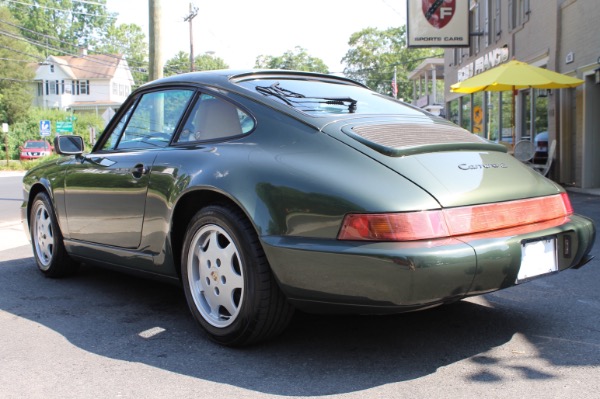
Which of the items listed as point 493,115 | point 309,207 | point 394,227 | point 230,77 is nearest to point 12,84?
point 493,115

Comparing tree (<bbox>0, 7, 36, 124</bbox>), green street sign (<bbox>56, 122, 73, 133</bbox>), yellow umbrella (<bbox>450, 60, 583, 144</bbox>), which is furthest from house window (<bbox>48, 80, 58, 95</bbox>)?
yellow umbrella (<bbox>450, 60, 583, 144</bbox>)

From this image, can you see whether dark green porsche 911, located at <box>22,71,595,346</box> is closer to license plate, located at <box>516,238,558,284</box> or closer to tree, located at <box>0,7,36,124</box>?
license plate, located at <box>516,238,558,284</box>

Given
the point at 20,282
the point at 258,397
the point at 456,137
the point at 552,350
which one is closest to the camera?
the point at 258,397

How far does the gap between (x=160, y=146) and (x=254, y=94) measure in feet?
2.50

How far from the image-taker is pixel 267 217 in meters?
3.01

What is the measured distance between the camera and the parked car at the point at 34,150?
38.7 m

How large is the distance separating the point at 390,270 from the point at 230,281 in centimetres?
95

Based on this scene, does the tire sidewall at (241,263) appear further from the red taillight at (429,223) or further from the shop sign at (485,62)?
the shop sign at (485,62)

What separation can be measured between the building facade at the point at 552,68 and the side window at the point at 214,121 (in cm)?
998

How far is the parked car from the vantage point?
3869 cm

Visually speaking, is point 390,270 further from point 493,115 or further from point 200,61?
point 200,61

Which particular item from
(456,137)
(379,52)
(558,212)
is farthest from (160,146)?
(379,52)

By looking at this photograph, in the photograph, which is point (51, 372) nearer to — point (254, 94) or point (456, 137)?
point (254, 94)

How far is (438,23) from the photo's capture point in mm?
18625
